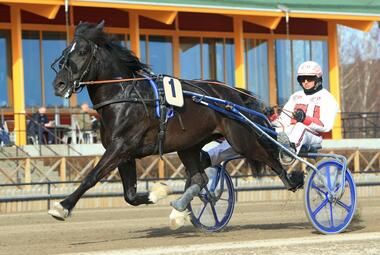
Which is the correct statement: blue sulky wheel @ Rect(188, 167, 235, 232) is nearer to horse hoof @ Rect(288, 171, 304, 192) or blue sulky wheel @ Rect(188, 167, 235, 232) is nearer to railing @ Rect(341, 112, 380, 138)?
horse hoof @ Rect(288, 171, 304, 192)

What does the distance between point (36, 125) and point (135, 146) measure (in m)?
15.1

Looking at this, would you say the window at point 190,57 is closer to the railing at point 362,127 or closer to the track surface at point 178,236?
the railing at point 362,127

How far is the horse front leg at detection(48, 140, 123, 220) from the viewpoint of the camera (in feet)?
27.6

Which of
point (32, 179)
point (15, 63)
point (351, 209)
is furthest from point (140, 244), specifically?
point (15, 63)

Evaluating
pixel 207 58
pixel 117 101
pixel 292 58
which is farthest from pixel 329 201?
pixel 292 58

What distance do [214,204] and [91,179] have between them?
220 centimetres

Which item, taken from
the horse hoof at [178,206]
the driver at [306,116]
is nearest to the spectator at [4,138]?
the driver at [306,116]

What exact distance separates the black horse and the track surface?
0.56 meters

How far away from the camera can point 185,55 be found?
30422mm

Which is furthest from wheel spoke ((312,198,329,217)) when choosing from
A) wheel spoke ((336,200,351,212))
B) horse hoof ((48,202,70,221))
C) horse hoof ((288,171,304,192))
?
horse hoof ((48,202,70,221))

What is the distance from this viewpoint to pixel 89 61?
914 centimetres

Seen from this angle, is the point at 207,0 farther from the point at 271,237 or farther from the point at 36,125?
the point at 271,237

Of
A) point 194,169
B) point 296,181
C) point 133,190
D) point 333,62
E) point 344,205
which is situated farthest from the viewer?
point 333,62

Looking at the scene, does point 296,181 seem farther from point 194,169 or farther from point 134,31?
point 134,31
